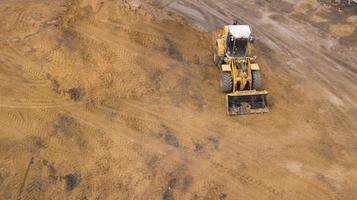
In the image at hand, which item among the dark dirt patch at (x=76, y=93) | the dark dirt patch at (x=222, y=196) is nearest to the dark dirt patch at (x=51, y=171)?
the dark dirt patch at (x=76, y=93)

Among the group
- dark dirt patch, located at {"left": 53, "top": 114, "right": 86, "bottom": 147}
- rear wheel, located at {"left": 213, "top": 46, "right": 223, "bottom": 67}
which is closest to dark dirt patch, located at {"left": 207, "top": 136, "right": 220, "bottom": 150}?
rear wheel, located at {"left": 213, "top": 46, "right": 223, "bottom": 67}

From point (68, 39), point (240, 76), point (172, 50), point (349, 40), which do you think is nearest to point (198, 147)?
point (240, 76)

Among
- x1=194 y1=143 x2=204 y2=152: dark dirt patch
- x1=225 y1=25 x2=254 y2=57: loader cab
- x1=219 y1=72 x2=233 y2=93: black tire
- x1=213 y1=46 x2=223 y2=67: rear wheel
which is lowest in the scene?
x1=194 y1=143 x2=204 y2=152: dark dirt patch

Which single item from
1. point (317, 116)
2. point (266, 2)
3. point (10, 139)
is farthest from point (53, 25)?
point (317, 116)

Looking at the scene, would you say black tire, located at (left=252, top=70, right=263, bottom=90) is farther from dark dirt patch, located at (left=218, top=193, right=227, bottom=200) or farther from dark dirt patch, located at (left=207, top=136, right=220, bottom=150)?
dark dirt patch, located at (left=218, top=193, right=227, bottom=200)

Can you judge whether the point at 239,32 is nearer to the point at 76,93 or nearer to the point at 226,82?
the point at 226,82
